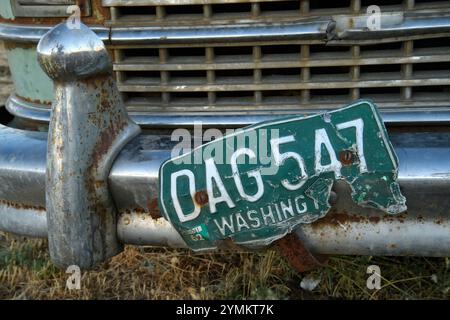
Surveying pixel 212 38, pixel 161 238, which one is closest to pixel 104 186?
pixel 161 238

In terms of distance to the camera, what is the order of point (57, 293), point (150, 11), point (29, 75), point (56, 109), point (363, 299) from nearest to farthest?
1. point (56, 109)
2. point (150, 11)
3. point (29, 75)
4. point (363, 299)
5. point (57, 293)

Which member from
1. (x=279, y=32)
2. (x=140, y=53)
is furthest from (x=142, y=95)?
(x=279, y=32)

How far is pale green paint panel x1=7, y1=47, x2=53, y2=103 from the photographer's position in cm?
191

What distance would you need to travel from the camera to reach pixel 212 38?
1.69m

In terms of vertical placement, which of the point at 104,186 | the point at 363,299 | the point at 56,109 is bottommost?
the point at 363,299

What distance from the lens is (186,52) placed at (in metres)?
1.81

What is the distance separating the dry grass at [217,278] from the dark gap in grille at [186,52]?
3.37 feet

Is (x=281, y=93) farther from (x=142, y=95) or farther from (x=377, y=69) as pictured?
(x=142, y=95)

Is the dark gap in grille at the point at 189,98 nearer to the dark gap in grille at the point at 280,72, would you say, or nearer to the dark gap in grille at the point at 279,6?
the dark gap in grille at the point at 280,72

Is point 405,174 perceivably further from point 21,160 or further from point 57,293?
point 57,293

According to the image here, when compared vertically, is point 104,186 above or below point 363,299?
above

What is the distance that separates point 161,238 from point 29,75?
2.71ft

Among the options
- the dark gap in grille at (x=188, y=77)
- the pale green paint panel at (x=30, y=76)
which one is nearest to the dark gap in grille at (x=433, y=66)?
the dark gap in grille at (x=188, y=77)

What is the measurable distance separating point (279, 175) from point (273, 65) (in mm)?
488
